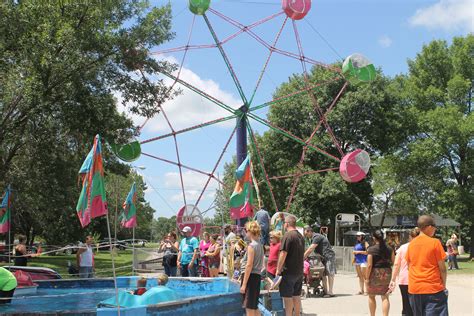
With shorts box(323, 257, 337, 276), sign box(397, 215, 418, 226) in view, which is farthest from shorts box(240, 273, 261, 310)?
sign box(397, 215, 418, 226)

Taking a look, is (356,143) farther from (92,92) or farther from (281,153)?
(92,92)

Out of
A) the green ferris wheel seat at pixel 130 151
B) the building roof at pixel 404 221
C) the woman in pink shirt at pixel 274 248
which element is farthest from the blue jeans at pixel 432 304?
the building roof at pixel 404 221

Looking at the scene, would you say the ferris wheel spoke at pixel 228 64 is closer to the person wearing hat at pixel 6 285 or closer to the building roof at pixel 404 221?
the person wearing hat at pixel 6 285

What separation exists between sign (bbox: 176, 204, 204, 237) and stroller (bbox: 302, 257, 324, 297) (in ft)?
12.9

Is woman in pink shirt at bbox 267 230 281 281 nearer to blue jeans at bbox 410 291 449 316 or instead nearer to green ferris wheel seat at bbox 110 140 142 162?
blue jeans at bbox 410 291 449 316

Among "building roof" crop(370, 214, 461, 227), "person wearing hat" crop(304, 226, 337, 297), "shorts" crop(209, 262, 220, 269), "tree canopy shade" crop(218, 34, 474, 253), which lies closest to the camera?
"person wearing hat" crop(304, 226, 337, 297)

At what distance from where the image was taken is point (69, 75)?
1598cm

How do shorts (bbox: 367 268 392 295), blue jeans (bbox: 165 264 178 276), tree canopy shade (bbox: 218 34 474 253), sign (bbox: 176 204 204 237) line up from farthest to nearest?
1. tree canopy shade (bbox: 218 34 474 253)
2. sign (bbox: 176 204 204 237)
3. blue jeans (bbox: 165 264 178 276)
4. shorts (bbox: 367 268 392 295)

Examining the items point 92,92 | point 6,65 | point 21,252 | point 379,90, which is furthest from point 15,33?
point 379,90

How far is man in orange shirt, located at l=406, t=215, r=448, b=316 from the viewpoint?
6.36 meters

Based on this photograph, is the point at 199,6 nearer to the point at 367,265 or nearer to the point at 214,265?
the point at 214,265

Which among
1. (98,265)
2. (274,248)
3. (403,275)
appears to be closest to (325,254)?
(274,248)

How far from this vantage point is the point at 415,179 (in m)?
39.5

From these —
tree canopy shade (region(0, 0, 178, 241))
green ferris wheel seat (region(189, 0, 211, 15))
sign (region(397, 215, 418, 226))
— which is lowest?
sign (region(397, 215, 418, 226))
